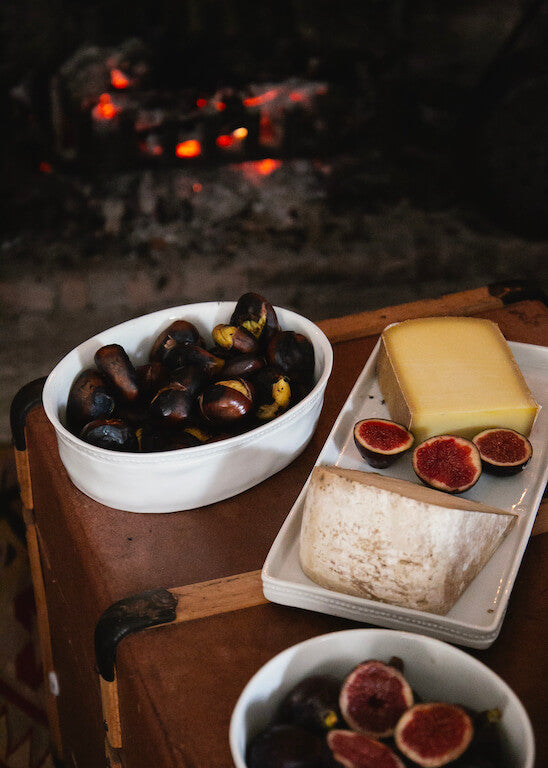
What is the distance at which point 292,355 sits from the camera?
1101 millimetres

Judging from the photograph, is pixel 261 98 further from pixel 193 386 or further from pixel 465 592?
pixel 465 592

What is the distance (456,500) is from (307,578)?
0.69ft

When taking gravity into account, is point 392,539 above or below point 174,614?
above

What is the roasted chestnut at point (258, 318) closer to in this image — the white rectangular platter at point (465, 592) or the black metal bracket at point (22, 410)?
the white rectangular platter at point (465, 592)

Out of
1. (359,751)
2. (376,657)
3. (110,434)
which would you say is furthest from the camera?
(110,434)

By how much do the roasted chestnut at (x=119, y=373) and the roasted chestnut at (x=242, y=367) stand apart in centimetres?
14

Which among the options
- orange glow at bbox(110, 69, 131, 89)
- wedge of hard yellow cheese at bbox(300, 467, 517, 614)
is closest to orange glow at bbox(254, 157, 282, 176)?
orange glow at bbox(110, 69, 131, 89)

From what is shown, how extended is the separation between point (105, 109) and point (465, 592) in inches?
78.8

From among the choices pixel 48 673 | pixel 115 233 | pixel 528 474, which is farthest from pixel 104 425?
pixel 115 233

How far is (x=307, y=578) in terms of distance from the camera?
2.95 ft

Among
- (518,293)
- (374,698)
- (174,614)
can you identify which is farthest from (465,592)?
(518,293)

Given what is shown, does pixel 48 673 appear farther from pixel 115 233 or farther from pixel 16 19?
pixel 16 19

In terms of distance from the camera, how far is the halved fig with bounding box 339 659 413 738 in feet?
2.17

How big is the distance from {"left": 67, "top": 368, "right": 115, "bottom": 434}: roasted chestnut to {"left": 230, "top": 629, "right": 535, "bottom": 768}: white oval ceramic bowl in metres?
0.49
